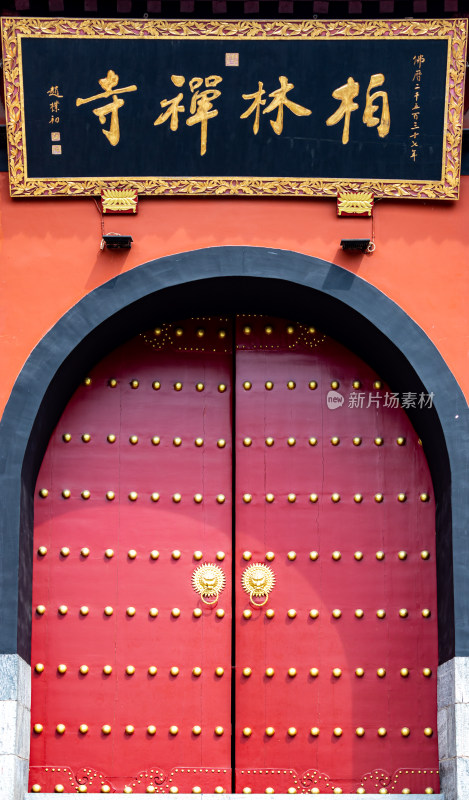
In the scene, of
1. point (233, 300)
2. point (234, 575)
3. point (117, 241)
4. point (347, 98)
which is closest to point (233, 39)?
point (347, 98)

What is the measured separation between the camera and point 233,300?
6438 millimetres

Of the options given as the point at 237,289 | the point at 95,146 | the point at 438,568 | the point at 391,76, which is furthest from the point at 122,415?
the point at 391,76

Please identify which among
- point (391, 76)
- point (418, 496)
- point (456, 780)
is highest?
point (391, 76)

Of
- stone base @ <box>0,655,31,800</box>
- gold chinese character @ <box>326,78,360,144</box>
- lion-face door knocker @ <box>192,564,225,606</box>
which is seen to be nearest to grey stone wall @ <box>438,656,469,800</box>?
lion-face door knocker @ <box>192,564,225,606</box>

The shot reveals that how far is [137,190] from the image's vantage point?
6.13m

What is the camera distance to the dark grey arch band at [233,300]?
19.0ft

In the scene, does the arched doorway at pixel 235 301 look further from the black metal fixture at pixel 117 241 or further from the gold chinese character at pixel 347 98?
the gold chinese character at pixel 347 98

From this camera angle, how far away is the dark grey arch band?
19.0 feet

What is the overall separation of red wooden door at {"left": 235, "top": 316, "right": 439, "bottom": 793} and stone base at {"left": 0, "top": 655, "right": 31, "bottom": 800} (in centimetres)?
107

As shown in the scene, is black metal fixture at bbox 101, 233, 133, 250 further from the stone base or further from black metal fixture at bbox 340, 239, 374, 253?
the stone base

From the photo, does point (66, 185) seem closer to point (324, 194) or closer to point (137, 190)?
point (137, 190)

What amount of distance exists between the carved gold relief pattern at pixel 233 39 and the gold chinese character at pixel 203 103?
21 cm

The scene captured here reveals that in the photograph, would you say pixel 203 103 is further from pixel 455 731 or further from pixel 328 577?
pixel 455 731

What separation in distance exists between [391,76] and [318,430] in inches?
72.4
